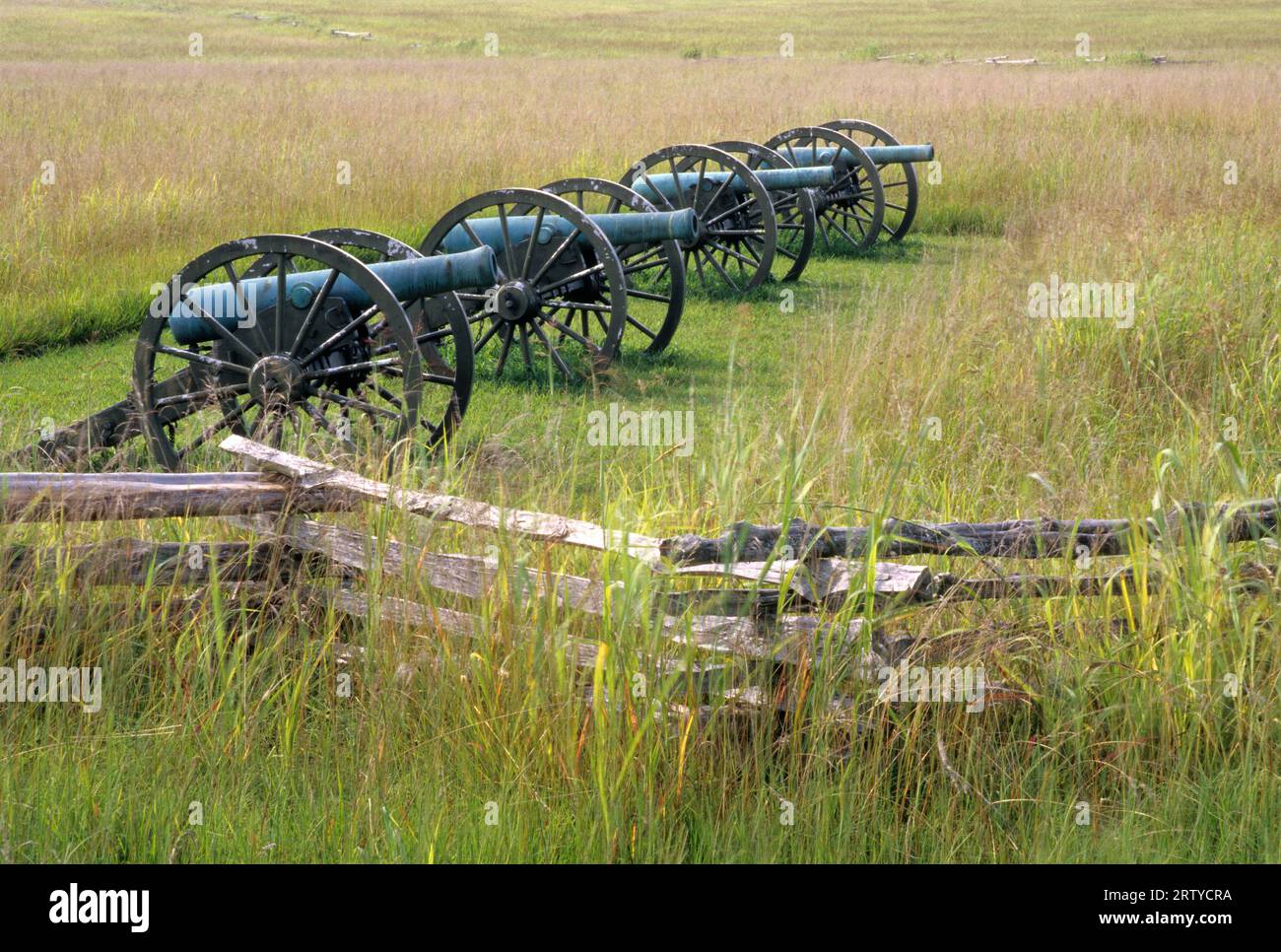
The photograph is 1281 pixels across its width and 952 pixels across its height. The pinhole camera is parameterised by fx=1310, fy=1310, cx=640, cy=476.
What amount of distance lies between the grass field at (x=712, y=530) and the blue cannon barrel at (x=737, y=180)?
89cm

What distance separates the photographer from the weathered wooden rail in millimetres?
3348

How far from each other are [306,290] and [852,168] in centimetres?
879

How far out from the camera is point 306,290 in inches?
224

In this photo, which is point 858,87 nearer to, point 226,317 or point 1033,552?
point 226,317

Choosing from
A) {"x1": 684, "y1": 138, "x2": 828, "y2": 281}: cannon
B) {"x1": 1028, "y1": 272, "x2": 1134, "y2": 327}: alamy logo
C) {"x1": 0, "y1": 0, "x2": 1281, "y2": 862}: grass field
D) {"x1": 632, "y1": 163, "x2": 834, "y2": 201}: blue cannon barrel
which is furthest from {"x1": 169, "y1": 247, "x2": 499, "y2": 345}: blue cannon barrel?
{"x1": 684, "y1": 138, "x2": 828, "y2": 281}: cannon

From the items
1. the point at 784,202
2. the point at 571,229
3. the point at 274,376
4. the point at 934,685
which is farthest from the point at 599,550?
the point at 784,202

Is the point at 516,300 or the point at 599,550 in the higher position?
the point at 516,300

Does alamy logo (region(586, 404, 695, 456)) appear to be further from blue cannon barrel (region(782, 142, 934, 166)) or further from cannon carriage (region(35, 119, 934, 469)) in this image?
blue cannon barrel (region(782, 142, 934, 166))

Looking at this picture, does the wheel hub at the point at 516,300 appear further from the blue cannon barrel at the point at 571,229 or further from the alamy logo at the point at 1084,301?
the alamy logo at the point at 1084,301

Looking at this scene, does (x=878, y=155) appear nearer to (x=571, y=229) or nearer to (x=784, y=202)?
(x=784, y=202)

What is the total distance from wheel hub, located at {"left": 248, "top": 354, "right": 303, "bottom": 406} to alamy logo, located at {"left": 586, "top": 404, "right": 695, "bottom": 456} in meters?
1.28

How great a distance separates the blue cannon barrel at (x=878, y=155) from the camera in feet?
42.1
